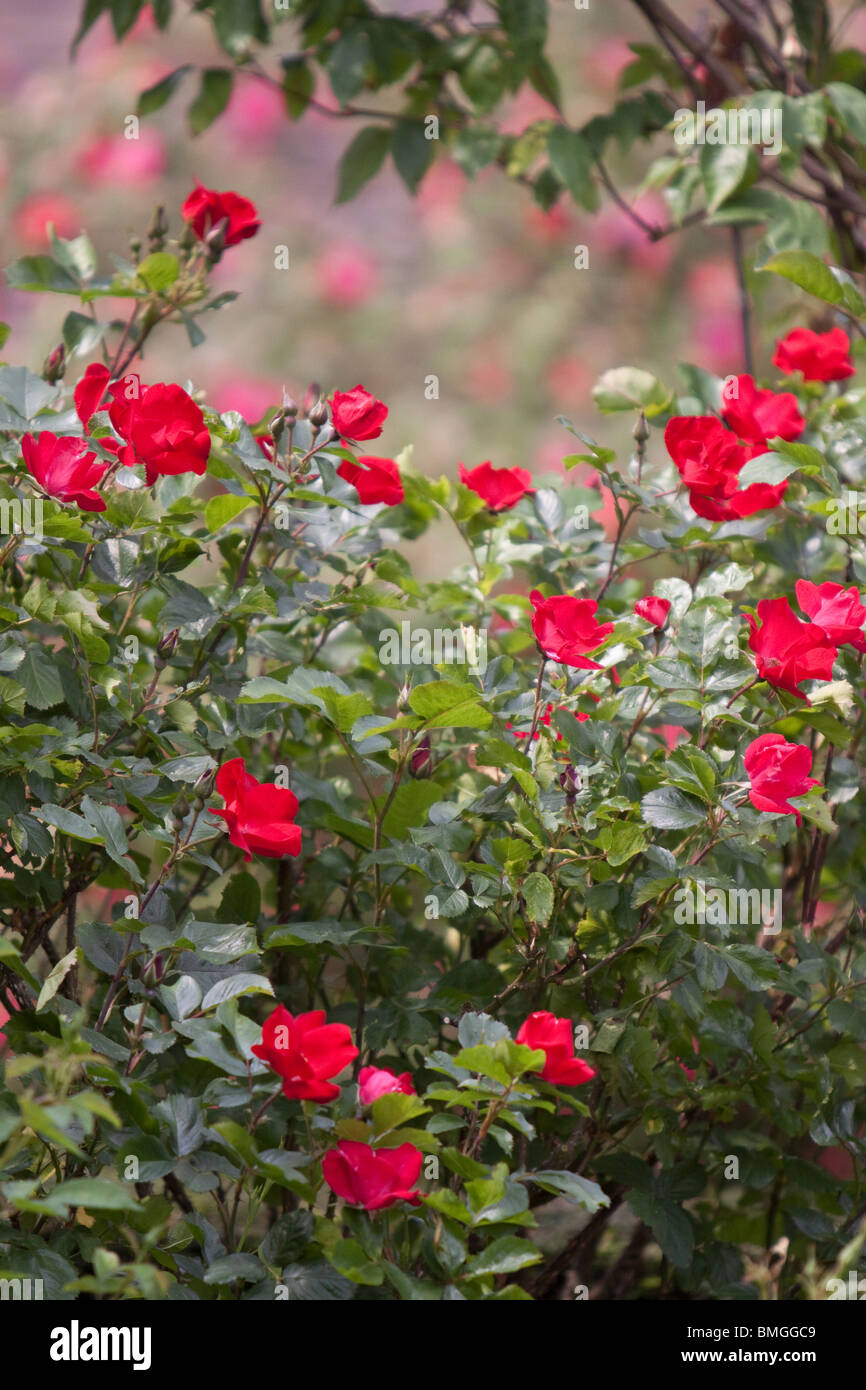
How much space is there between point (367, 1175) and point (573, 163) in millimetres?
1152

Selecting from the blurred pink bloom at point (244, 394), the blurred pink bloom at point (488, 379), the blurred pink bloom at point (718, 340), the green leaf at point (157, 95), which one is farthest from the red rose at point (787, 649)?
the blurred pink bloom at point (488, 379)

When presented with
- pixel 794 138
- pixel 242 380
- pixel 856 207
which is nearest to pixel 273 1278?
pixel 794 138

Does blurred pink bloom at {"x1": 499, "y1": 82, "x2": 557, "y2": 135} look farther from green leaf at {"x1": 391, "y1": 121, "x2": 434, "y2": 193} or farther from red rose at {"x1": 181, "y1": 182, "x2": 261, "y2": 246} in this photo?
red rose at {"x1": 181, "y1": 182, "x2": 261, "y2": 246}

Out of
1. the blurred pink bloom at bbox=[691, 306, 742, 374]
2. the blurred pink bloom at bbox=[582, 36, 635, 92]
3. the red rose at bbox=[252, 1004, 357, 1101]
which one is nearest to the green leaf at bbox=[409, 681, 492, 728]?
the red rose at bbox=[252, 1004, 357, 1101]

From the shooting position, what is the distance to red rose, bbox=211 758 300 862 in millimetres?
799

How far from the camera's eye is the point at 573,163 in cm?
146

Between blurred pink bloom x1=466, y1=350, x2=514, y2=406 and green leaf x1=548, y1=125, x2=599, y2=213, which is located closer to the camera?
green leaf x1=548, y1=125, x2=599, y2=213

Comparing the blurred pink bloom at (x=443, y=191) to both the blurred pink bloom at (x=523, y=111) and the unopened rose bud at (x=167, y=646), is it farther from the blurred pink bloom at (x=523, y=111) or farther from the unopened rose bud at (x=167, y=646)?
the unopened rose bud at (x=167, y=646)

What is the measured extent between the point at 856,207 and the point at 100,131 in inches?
114

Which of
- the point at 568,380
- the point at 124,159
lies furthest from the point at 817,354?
the point at 124,159

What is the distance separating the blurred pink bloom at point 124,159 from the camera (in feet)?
11.8

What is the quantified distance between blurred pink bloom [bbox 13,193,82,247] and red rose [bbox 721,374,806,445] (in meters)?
2.67
